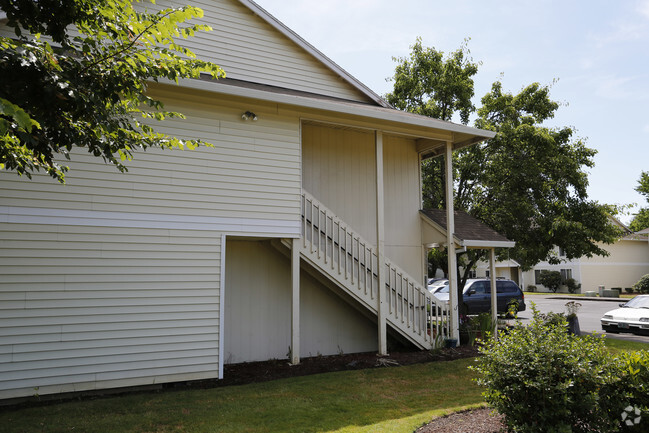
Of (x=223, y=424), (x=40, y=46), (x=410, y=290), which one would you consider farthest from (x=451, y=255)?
(x=40, y=46)

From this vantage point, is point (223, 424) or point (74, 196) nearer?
point (223, 424)

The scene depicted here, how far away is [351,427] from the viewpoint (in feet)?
17.4

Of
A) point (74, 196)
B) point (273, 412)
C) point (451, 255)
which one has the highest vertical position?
point (74, 196)

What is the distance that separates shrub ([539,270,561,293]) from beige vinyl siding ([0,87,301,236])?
116 feet

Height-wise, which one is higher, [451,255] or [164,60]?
[164,60]

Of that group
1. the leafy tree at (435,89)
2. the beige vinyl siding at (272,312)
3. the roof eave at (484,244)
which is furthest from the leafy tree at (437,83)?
the beige vinyl siding at (272,312)

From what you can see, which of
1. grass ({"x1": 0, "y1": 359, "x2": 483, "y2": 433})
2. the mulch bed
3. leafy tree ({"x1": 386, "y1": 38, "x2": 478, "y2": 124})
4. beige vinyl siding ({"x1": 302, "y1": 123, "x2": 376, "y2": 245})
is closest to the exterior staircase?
the mulch bed

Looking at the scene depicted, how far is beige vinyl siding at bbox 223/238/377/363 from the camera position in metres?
9.19

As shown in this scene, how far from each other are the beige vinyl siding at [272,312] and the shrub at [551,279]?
107 feet

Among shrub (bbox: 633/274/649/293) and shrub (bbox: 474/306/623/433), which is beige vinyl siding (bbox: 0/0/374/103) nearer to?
shrub (bbox: 474/306/623/433)

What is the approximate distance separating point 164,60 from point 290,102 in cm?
371

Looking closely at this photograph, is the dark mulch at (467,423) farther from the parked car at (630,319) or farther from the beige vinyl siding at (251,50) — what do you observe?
the parked car at (630,319)

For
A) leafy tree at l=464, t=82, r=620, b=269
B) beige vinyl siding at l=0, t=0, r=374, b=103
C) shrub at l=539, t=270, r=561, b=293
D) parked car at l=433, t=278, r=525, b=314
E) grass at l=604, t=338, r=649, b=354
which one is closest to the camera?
beige vinyl siding at l=0, t=0, r=374, b=103

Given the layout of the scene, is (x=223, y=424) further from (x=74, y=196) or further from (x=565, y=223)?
(x=565, y=223)
